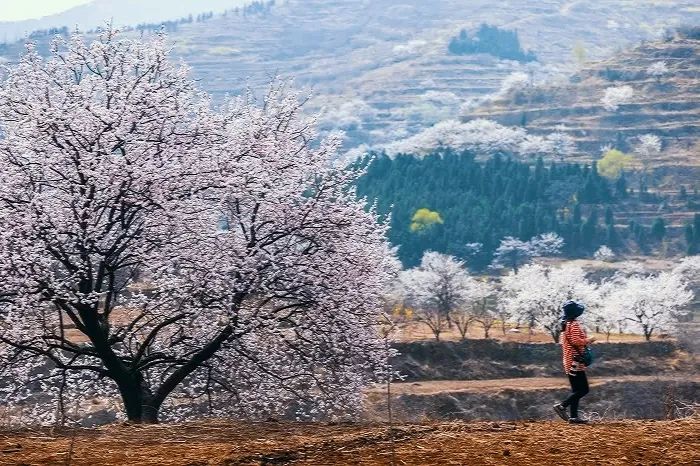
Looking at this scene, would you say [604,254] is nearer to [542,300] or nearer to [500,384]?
[542,300]

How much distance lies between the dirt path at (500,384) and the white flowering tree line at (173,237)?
104 ft

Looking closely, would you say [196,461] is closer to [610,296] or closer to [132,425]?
[132,425]

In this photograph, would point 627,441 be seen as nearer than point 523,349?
Yes

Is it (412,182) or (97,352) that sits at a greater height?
(412,182)

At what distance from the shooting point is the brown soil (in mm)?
12227

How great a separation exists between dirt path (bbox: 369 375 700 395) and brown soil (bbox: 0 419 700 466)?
38906 mm

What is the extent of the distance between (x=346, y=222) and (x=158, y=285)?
399cm

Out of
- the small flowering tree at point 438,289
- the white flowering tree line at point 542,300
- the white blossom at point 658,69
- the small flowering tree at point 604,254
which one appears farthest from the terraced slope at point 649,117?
the small flowering tree at point 438,289

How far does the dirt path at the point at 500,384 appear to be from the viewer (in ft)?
185

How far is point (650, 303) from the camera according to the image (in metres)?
85.8

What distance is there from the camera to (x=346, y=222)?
21516 millimetres

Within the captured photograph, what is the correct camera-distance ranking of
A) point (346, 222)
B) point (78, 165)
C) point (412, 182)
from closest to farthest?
1. point (78, 165)
2. point (346, 222)
3. point (412, 182)

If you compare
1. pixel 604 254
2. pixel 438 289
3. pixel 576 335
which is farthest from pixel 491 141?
pixel 576 335

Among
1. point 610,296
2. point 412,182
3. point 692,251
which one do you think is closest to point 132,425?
point 610,296
